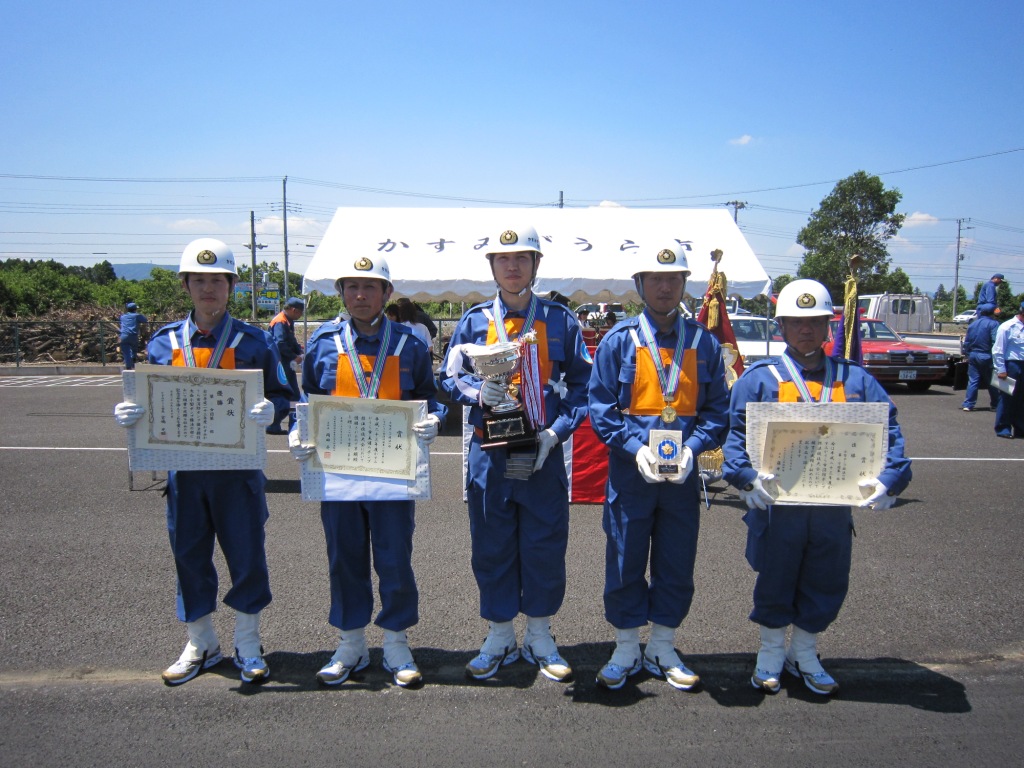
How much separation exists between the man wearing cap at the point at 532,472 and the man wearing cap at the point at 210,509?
107 cm

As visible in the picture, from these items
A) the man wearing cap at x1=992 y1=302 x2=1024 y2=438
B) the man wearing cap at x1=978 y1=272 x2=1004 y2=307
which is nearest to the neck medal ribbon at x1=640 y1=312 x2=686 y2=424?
the man wearing cap at x1=992 y1=302 x2=1024 y2=438

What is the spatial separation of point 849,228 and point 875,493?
3809cm

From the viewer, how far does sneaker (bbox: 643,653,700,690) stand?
347cm

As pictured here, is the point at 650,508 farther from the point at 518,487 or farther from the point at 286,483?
the point at 286,483

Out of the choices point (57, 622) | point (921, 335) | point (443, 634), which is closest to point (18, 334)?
point (57, 622)

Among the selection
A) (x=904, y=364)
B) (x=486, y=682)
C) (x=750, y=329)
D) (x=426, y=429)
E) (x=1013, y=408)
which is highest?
(x=750, y=329)

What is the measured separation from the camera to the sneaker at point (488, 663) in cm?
358

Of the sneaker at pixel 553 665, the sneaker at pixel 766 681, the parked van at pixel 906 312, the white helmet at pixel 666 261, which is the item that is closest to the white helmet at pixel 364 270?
the white helmet at pixel 666 261

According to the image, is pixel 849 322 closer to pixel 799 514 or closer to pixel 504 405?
pixel 799 514

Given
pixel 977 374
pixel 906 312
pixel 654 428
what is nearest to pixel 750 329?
pixel 977 374

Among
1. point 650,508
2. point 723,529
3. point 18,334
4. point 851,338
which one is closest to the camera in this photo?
point 650,508

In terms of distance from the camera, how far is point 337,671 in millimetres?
3508

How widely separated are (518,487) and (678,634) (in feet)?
4.78

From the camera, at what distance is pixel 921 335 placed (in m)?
30.9
